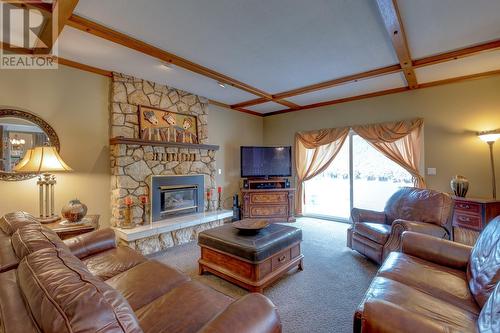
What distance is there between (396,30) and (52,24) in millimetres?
3359

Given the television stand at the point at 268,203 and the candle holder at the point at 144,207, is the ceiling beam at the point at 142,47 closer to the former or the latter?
the candle holder at the point at 144,207

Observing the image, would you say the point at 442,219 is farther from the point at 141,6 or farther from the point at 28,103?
the point at 28,103

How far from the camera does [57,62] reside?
2895 mm

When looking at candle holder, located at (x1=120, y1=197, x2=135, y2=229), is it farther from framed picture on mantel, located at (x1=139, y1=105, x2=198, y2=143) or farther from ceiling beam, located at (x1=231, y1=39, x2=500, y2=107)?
ceiling beam, located at (x1=231, y1=39, x2=500, y2=107)

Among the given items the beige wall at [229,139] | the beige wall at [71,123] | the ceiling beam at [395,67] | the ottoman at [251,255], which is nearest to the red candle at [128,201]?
the beige wall at [71,123]

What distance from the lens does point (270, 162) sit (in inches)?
205

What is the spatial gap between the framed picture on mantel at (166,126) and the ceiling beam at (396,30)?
329cm

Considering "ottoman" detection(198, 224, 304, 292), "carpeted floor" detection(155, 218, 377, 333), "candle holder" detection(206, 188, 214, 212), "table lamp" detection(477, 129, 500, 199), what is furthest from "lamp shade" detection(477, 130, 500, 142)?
"candle holder" detection(206, 188, 214, 212)

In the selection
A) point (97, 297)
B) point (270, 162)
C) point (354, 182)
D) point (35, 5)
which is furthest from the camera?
point (270, 162)

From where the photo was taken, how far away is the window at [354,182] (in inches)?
170

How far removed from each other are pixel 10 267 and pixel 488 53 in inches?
195

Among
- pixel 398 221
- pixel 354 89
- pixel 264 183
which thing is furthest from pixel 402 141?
pixel 264 183

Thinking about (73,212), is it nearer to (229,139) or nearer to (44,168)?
(44,168)

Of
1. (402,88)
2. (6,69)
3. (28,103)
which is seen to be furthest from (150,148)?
(402,88)
